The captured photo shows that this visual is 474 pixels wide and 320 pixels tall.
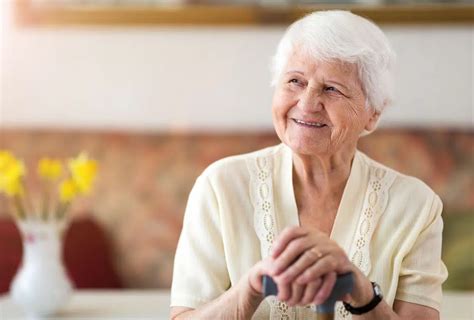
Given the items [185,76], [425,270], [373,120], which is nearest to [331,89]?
[373,120]

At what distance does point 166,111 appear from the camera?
3373mm

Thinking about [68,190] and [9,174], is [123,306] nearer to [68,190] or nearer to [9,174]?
[68,190]

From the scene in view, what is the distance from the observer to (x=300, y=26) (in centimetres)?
172

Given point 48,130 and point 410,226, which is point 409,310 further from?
point 48,130

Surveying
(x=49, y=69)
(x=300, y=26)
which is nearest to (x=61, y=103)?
(x=49, y=69)

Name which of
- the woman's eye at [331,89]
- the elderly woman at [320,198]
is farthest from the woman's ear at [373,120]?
the woman's eye at [331,89]

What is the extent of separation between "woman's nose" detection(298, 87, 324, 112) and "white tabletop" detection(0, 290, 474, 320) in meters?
0.98

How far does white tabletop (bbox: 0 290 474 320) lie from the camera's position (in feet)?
8.51

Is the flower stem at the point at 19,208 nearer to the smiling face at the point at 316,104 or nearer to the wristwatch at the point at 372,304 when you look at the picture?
the smiling face at the point at 316,104

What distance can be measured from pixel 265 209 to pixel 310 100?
240 millimetres

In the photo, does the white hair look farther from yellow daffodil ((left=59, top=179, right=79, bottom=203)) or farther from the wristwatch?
yellow daffodil ((left=59, top=179, right=79, bottom=203))

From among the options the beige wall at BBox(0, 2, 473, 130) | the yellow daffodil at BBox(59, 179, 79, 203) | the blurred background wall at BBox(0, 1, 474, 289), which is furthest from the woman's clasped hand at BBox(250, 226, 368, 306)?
the beige wall at BBox(0, 2, 473, 130)

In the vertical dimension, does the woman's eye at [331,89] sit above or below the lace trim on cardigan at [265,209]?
above

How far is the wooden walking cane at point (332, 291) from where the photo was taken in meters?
1.32
